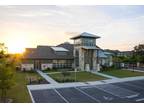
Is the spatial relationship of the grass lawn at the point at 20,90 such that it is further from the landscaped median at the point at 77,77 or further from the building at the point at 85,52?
the building at the point at 85,52

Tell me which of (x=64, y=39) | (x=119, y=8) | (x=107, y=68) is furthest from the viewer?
(x=107, y=68)

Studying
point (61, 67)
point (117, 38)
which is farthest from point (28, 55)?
point (117, 38)

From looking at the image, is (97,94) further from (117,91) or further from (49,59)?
(49,59)

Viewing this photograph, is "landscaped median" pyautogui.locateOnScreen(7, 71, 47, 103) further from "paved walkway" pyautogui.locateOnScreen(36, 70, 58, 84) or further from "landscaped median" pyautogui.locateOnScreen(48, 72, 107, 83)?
"landscaped median" pyautogui.locateOnScreen(48, 72, 107, 83)

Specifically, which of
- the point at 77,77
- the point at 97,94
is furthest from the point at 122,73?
the point at 77,77

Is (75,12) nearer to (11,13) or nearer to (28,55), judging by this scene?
(11,13)

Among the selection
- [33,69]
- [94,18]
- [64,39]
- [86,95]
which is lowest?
[86,95]

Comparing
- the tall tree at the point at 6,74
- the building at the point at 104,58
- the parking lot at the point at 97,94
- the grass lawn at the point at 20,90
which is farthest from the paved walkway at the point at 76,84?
the tall tree at the point at 6,74
